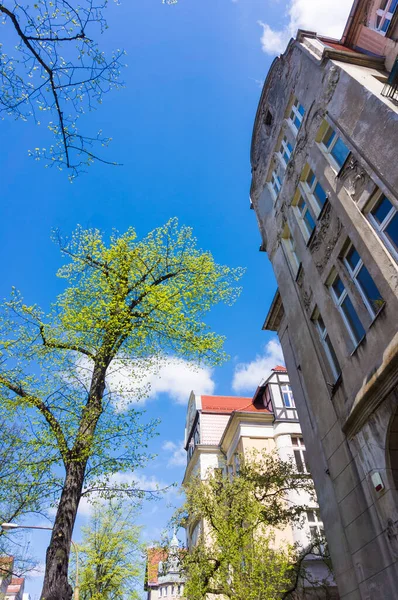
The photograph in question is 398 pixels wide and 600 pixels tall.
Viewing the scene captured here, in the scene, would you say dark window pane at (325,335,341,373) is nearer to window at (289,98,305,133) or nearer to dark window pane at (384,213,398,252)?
dark window pane at (384,213,398,252)

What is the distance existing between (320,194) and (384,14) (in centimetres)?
599

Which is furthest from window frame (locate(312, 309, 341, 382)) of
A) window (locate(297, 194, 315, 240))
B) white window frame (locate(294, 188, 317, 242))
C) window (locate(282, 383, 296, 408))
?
window (locate(282, 383, 296, 408))

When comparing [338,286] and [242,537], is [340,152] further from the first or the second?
[242,537]

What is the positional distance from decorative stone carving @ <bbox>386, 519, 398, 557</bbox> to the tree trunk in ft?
20.1

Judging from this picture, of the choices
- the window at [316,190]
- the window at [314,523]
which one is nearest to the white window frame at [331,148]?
the window at [316,190]

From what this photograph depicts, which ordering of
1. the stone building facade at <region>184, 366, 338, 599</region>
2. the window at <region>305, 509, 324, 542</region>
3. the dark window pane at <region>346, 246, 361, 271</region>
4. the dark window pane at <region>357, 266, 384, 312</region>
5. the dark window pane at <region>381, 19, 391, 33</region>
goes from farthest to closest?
the window at <region>305, 509, 324, 542</region> → the stone building facade at <region>184, 366, 338, 599</region> → the dark window pane at <region>381, 19, 391, 33</region> → the dark window pane at <region>346, 246, 361, 271</region> → the dark window pane at <region>357, 266, 384, 312</region>

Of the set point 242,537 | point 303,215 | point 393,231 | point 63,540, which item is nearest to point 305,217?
point 303,215

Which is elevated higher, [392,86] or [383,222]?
[392,86]

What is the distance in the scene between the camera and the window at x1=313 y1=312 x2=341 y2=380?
10.6 m

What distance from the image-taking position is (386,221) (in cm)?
845

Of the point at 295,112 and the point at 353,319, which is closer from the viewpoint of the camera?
the point at 353,319

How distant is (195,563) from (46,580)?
10926 millimetres

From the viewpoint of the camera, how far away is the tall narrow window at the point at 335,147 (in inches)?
416

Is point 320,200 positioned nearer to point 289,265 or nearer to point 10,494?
point 289,265
